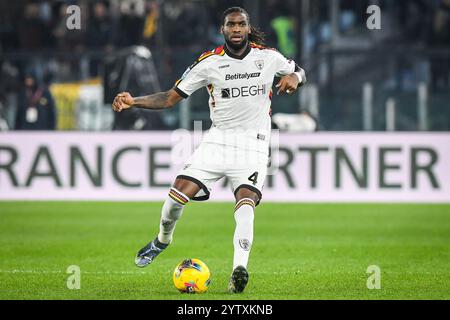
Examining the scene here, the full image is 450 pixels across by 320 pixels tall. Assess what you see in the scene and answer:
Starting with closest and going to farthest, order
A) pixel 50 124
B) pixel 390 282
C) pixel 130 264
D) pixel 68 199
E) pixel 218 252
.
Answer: pixel 390 282 < pixel 130 264 < pixel 218 252 < pixel 68 199 < pixel 50 124

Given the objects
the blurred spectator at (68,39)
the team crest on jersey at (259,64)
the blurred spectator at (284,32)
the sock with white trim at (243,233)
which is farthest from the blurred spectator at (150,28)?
the sock with white trim at (243,233)

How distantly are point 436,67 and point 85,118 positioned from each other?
750 cm


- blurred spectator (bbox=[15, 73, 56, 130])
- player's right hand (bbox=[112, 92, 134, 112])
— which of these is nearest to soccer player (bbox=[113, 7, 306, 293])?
player's right hand (bbox=[112, 92, 134, 112])

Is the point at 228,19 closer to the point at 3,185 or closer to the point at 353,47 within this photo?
the point at 3,185

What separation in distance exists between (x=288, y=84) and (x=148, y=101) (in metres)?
1.32

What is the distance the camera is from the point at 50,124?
865 inches

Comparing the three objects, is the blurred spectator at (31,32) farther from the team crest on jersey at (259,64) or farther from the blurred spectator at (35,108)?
the team crest on jersey at (259,64)

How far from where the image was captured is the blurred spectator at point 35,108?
22141 mm

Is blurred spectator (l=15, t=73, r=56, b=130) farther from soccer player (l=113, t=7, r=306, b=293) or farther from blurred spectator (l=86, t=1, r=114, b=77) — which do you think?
soccer player (l=113, t=7, r=306, b=293)

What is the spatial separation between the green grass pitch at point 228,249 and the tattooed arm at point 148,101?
64.8 inches

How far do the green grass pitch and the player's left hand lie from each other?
1.76 meters

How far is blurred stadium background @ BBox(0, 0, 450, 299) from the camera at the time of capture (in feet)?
37.8

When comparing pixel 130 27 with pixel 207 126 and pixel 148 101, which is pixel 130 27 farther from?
pixel 148 101
